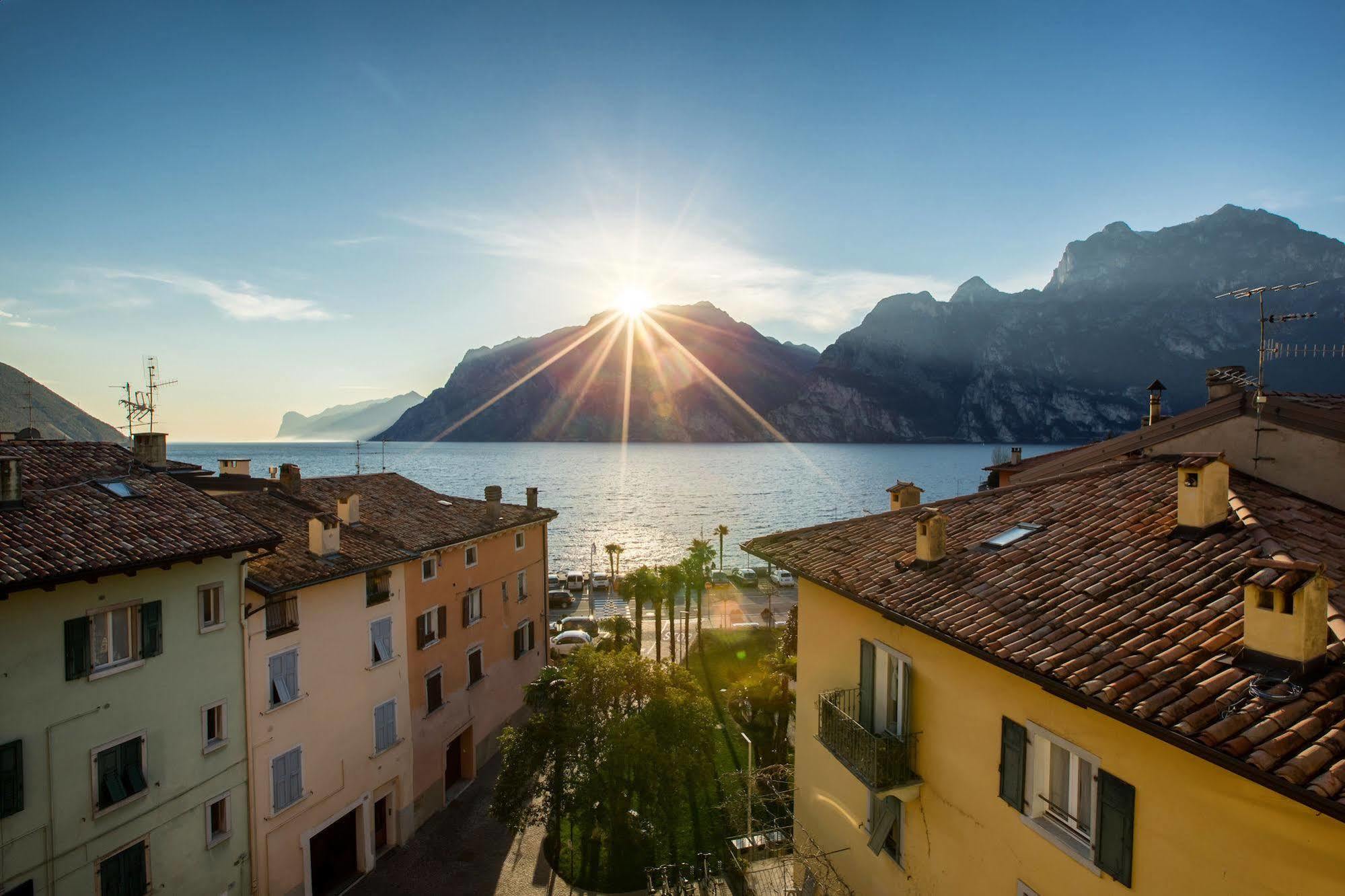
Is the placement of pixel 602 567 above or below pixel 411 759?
below

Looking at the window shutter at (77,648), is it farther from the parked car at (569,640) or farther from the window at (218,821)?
the parked car at (569,640)

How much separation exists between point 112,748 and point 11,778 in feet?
6.49

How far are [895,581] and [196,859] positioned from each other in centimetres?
1927

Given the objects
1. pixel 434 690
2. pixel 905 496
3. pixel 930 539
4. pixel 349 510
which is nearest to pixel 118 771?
pixel 349 510

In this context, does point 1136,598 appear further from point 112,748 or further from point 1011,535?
point 112,748

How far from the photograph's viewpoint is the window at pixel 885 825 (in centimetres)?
1269

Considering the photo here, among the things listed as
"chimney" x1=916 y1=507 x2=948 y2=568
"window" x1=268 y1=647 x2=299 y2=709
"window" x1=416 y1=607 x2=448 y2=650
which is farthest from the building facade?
"chimney" x1=916 y1=507 x2=948 y2=568

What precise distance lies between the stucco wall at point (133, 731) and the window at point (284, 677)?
3.42 feet

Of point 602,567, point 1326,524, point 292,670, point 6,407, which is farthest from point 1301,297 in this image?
point 6,407

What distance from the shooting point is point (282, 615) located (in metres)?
20.2

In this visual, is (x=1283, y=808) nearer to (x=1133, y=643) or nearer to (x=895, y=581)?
(x=1133, y=643)

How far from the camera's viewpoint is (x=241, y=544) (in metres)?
17.9

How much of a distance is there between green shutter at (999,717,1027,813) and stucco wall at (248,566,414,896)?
1916cm

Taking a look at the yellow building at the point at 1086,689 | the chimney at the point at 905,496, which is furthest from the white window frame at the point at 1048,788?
the chimney at the point at 905,496
